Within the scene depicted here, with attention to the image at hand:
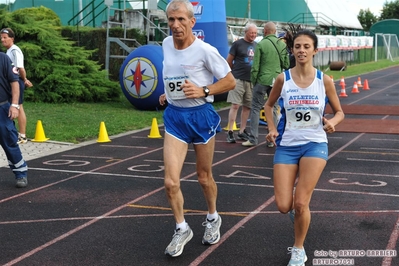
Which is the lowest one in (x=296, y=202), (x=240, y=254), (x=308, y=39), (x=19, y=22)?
(x=240, y=254)

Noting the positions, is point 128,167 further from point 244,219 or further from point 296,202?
point 296,202

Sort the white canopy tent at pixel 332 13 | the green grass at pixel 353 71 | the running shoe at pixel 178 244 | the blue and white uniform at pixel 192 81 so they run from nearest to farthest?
1. the running shoe at pixel 178 244
2. the blue and white uniform at pixel 192 81
3. the green grass at pixel 353 71
4. the white canopy tent at pixel 332 13

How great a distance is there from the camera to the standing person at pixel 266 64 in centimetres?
1009

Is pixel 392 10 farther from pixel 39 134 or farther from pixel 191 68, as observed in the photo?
pixel 191 68

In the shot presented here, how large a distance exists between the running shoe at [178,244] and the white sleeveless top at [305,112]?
46.0 inches

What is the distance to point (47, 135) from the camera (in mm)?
11828

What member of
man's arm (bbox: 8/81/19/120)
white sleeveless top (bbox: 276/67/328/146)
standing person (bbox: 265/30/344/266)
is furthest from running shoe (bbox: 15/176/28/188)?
white sleeveless top (bbox: 276/67/328/146)

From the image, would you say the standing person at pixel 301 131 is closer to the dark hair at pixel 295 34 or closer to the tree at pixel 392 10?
the dark hair at pixel 295 34

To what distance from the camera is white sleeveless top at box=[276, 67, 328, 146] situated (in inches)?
193

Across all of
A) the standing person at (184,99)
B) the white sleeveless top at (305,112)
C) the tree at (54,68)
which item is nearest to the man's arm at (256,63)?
the standing person at (184,99)

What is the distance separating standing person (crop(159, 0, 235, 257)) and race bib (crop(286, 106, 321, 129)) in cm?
67

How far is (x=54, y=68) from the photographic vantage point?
1744cm

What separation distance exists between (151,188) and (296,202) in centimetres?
328

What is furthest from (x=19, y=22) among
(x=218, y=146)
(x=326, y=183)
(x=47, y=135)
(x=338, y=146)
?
(x=326, y=183)
